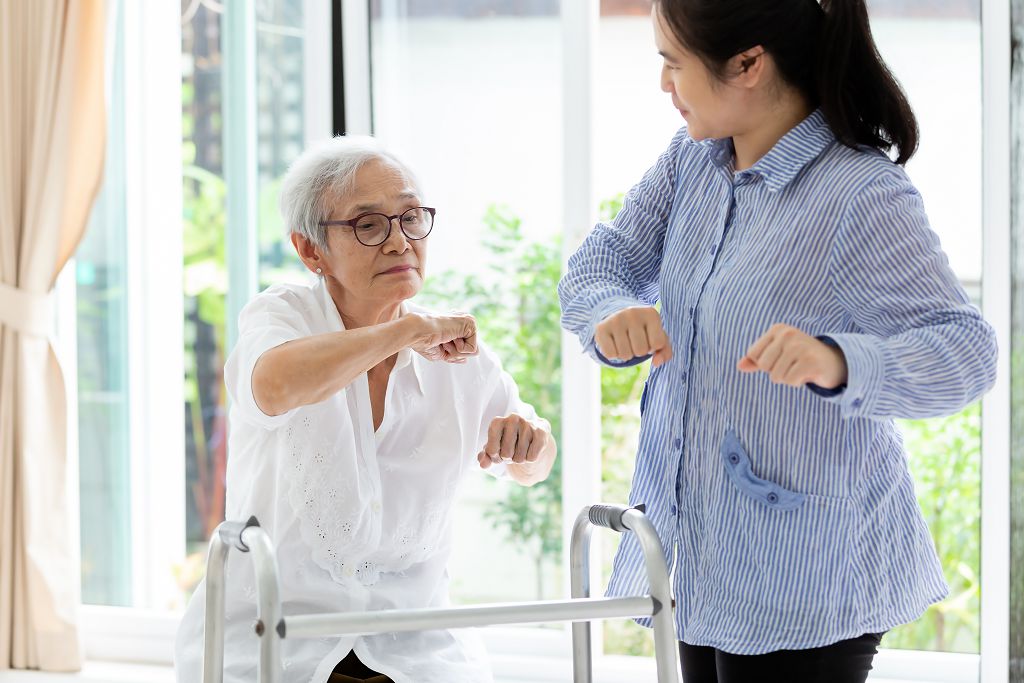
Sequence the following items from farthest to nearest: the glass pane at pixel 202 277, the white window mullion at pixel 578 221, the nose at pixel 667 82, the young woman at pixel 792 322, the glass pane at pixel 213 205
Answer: the glass pane at pixel 202 277, the glass pane at pixel 213 205, the white window mullion at pixel 578 221, the nose at pixel 667 82, the young woman at pixel 792 322

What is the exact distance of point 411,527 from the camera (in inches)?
67.1

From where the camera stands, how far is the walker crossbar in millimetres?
1190

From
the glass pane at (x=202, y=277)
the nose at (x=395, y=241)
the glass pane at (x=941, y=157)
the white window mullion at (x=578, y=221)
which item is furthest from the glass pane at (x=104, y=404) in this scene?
the nose at (x=395, y=241)

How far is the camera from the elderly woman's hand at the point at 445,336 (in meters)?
1.53

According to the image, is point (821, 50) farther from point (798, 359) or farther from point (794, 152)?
point (798, 359)

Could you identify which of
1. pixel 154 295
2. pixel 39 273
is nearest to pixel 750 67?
pixel 39 273

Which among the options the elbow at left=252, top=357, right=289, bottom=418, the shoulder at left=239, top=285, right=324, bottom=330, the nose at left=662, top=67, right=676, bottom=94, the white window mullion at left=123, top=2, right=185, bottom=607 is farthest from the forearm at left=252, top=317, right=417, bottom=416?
the white window mullion at left=123, top=2, right=185, bottom=607

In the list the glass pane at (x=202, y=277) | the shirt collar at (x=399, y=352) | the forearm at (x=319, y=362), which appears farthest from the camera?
the glass pane at (x=202, y=277)

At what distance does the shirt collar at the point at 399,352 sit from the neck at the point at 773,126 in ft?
2.15

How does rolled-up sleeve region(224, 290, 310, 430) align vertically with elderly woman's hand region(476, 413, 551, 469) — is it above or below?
above

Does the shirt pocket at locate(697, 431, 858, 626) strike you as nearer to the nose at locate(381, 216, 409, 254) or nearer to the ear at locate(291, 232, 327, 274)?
the nose at locate(381, 216, 409, 254)

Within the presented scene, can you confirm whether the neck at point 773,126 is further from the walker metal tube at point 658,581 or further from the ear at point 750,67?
the walker metal tube at point 658,581

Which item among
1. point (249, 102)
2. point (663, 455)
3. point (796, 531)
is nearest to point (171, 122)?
point (249, 102)

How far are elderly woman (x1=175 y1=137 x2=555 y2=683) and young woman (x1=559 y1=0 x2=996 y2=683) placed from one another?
42 centimetres
